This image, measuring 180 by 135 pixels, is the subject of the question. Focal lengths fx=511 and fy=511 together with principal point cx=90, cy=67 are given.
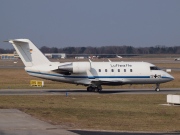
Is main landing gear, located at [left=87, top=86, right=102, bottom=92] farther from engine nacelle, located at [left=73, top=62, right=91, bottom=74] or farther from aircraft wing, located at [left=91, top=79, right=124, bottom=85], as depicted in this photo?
engine nacelle, located at [left=73, top=62, right=91, bottom=74]

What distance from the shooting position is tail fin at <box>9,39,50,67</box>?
4856cm

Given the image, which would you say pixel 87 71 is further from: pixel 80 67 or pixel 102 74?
pixel 102 74

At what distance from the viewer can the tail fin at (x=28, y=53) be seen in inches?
1912

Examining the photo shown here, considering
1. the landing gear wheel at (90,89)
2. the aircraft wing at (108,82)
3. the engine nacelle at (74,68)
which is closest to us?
the engine nacelle at (74,68)

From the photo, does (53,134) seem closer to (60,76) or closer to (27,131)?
(27,131)

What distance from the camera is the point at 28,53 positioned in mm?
48688

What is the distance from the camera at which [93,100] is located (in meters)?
39.3

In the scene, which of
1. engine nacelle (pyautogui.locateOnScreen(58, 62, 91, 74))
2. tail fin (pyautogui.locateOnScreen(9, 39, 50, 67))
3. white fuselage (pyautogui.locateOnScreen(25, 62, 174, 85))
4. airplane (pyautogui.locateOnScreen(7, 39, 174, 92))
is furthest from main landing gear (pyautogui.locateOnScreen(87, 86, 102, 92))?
tail fin (pyautogui.locateOnScreen(9, 39, 50, 67))

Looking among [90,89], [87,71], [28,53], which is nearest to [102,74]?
[87,71]

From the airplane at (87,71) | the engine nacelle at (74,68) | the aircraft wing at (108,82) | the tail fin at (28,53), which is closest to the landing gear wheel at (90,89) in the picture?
the airplane at (87,71)

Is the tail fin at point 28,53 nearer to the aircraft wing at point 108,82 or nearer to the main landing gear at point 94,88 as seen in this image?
the main landing gear at point 94,88

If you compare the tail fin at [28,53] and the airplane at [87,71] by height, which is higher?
the tail fin at [28,53]

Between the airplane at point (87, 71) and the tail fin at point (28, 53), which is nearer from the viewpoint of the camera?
the airplane at point (87, 71)

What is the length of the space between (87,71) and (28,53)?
5.91 metres
